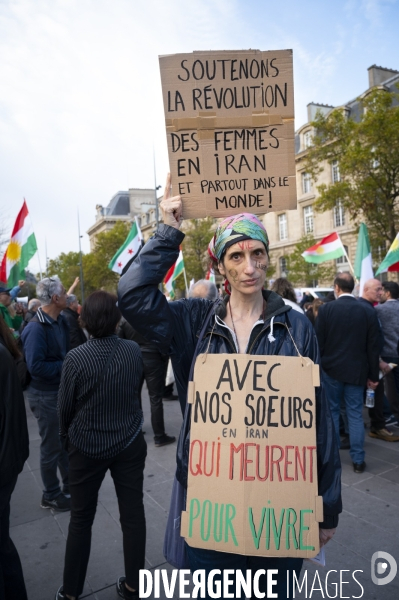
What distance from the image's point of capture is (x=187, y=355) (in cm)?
183

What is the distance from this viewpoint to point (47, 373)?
11.8ft

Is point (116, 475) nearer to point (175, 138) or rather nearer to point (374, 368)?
point (175, 138)

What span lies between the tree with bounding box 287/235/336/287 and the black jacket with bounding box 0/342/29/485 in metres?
28.3

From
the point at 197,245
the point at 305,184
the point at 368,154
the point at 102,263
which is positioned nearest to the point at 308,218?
the point at 305,184

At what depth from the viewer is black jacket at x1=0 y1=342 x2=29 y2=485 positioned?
2.20 metres

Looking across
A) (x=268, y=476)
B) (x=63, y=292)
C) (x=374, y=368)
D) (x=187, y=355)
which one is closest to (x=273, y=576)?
(x=268, y=476)

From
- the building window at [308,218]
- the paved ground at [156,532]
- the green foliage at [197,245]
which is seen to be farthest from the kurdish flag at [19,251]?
the building window at [308,218]

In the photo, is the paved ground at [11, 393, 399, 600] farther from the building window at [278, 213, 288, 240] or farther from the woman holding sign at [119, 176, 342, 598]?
the building window at [278, 213, 288, 240]

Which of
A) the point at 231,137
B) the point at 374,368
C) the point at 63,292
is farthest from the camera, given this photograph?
the point at 374,368

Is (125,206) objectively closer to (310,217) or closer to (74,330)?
(310,217)

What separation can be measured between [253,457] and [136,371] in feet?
4.01

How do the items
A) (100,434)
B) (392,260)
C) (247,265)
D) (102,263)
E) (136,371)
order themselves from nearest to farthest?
(247,265), (100,434), (136,371), (392,260), (102,263)

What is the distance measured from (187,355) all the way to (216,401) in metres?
0.29

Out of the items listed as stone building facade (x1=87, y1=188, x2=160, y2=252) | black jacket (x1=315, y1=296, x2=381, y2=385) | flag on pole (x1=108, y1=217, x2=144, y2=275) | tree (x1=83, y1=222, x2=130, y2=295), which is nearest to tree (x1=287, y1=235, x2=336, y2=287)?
tree (x1=83, y1=222, x2=130, y2=295)
